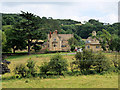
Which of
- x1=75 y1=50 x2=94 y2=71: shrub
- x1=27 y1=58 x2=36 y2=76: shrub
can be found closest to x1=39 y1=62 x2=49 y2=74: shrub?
x1=27 y1=58 x2=36 y2=76: shrub

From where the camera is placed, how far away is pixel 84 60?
762 cm

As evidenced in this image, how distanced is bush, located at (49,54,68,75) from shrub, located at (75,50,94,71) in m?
0.86

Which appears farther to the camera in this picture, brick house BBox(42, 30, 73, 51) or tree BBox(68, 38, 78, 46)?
brick house BBox(42, 30, 73, 51)

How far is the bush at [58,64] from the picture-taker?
23.2 ft

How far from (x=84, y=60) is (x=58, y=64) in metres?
1.43

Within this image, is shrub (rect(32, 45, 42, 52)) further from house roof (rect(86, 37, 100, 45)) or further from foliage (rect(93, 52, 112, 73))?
foliage (rect(93, 52, 112, 73))

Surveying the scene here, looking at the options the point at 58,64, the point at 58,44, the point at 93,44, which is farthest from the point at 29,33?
the point at 58,64

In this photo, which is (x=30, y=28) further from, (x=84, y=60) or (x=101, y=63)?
(x=101, y=63)

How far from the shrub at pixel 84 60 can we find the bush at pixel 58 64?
0.86 meters

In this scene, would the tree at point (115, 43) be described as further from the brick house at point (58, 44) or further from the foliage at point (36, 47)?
the foliage at point (36, 47)

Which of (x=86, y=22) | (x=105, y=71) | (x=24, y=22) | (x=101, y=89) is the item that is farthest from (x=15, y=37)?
(x=101, y=89)

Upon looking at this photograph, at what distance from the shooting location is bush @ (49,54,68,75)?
23.2 ft

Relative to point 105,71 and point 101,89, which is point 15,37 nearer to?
point 105,71

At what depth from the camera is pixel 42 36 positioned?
14.7m
